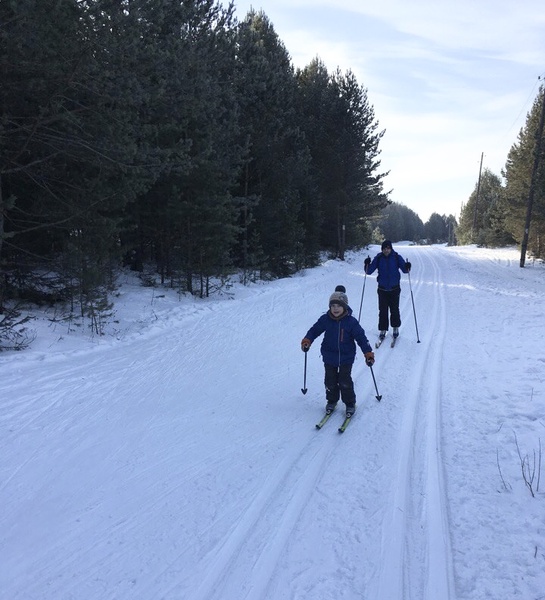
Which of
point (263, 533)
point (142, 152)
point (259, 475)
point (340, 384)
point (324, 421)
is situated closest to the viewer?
point (263, 533)

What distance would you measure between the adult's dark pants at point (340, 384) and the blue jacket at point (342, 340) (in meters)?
0.10

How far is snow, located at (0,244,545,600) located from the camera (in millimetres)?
2957

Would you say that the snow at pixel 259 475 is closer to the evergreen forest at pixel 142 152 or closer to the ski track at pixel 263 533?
the ski track at pixel 263 533

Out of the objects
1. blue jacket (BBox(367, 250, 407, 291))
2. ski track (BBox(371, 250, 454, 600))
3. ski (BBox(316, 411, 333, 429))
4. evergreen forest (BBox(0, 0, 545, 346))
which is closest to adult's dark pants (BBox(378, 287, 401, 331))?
blue jacket (BBox(367, 250, 407, 291))

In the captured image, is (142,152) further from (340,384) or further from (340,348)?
(340,384)

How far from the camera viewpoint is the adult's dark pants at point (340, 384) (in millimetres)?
5633

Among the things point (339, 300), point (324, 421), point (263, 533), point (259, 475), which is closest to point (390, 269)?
point (339, 300)

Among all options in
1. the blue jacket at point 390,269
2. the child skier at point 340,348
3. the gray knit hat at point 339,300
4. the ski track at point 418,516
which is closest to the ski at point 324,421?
the child skier at point 340,348

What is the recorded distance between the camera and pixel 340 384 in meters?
5.71

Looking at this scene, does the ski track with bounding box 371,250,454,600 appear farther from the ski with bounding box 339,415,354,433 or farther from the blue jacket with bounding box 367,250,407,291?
the blue jacket with bounding box 367,250,407,291

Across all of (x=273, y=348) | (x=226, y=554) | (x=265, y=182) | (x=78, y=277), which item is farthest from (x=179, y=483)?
(x=265, y=182)

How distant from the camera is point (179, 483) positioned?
4020 mm

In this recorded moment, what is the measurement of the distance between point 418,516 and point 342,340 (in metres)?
2.46

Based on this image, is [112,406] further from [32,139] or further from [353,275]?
[353,275]
